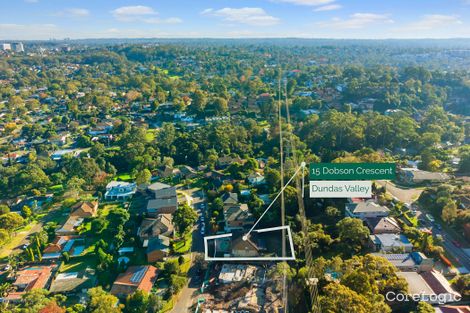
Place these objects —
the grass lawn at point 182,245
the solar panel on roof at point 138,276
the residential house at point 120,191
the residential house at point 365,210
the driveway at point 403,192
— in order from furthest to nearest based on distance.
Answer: the residential house at point 120,191, the driveway at point 403,192, the residential house at point 365,210, the grass lawn at point 182,245, the solar panel on roof at point 138,276

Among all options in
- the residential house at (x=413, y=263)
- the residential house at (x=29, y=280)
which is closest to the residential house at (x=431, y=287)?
the residential house at (x=413, y=263)

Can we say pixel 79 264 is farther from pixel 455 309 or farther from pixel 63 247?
pixel 455 309

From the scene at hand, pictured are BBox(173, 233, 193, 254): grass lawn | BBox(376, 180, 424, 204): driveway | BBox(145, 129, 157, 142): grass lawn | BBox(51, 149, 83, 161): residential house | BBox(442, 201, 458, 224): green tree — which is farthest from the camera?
BBox(145, 129, 157, 142): grass lawn

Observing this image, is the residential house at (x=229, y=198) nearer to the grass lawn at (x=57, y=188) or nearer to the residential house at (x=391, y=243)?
the residential house at (x=391, y=243)

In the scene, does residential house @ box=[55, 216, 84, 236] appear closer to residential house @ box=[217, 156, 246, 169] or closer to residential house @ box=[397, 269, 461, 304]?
residential house @ box=[217, 156, 246, 169]

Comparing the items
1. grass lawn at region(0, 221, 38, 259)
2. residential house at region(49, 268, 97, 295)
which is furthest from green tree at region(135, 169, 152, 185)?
residential house at region(49, 268, 97, 295)

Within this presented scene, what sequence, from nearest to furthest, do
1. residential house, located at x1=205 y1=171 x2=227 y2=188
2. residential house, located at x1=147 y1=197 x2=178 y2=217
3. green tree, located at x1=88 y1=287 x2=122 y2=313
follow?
green tree, located at x1=88 y1=287 x2=122 y2=313
residential house, located at x1=147 y1=197 x2=178 y2=217
residential house, located at x1=205 y1=171 x2=227 y2=188
